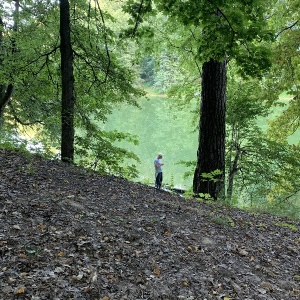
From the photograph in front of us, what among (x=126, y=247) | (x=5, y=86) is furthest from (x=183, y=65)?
(x=126, y=247)

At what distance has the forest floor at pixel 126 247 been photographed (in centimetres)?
309

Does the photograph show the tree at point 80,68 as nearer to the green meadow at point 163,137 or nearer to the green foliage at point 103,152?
the green foliage at point 103,152

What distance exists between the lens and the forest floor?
309 centimetres

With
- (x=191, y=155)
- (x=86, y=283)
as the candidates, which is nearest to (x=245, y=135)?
(x=86, y=283)

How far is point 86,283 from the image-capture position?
9.97 ft

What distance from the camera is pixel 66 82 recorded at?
761cm

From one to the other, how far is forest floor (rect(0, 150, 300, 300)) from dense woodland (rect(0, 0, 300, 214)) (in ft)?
7.09

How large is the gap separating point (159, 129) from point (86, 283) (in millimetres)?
30146

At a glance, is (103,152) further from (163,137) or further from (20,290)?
(163,137)

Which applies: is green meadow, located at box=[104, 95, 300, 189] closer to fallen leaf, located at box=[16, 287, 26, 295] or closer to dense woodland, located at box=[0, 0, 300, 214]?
dense woodland, located at box=[0, 0, 300, 214]

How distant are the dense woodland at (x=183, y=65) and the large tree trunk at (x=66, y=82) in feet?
0.07

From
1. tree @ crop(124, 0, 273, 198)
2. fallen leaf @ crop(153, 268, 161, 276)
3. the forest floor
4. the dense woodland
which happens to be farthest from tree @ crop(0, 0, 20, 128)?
fallen leaf @ crop(153, 268, 161, 276)

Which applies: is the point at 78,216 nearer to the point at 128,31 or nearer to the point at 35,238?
the point at 35,238

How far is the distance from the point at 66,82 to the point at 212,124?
348cm
